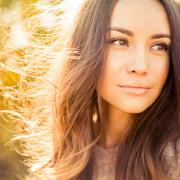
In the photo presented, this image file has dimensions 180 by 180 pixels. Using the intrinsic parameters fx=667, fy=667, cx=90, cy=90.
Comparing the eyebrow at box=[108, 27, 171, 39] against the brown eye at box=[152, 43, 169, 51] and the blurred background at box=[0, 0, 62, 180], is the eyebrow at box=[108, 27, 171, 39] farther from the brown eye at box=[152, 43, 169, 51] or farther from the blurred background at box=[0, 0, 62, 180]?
the blurred background at box=[0, 0, 62, 180]

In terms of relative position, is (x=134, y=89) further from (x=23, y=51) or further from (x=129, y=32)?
(x=23, y=51)

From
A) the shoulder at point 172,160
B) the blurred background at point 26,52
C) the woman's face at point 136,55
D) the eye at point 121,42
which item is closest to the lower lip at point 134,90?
the woman's face at point 136,55

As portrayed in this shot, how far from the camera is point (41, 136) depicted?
154 inches

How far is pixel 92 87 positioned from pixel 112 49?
249 millimetres

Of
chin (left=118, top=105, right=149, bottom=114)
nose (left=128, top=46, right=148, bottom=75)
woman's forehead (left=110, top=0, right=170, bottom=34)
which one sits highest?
woman's forehead (left=110, top=0, right=170, bottom=34)

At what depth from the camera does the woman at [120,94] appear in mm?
3193

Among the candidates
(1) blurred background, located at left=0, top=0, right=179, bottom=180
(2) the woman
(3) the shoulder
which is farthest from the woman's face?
(1) blurred background, located at left=0, top=0, right=179, bottom=180

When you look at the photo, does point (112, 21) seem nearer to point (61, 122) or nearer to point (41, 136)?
point (61, 122)

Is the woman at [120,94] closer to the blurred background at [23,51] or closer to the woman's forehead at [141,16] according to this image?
the woman's forehead at [141,16]

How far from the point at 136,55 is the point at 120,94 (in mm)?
214

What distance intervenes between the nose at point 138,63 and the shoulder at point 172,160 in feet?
1.40

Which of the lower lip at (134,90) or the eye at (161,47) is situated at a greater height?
the eye at (161,47)

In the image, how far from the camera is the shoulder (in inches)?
128

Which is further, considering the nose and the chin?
the chin
